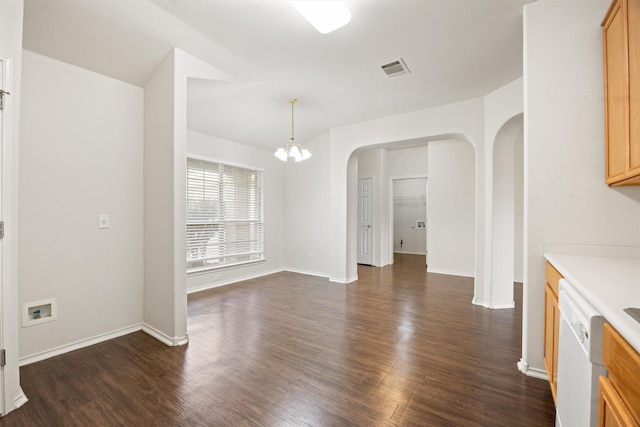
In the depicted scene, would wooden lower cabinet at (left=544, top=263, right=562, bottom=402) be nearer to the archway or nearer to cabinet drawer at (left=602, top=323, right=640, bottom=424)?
cabinet drawer at (left=602, top=323, right=640, bottom=424)

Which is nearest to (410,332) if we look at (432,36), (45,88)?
(432,36)

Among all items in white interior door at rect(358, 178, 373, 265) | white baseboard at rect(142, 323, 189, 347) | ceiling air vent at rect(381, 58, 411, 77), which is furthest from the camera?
white interior door at rect(358, 178, 373, 265)

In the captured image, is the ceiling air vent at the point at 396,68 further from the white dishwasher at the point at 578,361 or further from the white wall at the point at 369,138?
the white dishwasher at the point at 578,361

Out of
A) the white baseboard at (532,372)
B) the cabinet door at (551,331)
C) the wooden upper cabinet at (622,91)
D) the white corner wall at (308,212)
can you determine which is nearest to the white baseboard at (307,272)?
the white corner wall at (308,212)

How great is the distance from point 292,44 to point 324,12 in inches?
29.6

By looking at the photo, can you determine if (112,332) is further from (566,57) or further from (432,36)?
(566,57)

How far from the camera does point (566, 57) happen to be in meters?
1.94

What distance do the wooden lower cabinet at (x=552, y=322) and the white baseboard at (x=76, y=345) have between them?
360 cm

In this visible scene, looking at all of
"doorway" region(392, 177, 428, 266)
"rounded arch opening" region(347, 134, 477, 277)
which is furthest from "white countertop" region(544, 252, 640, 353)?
"doorway" region(392, 177, 428, 266)

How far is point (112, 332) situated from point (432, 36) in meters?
4.15

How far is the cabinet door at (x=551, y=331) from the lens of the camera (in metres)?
1.60

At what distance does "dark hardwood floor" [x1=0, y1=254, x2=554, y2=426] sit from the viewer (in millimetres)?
1670

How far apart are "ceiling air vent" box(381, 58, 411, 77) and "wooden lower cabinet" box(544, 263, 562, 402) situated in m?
2.25

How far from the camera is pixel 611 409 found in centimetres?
82
